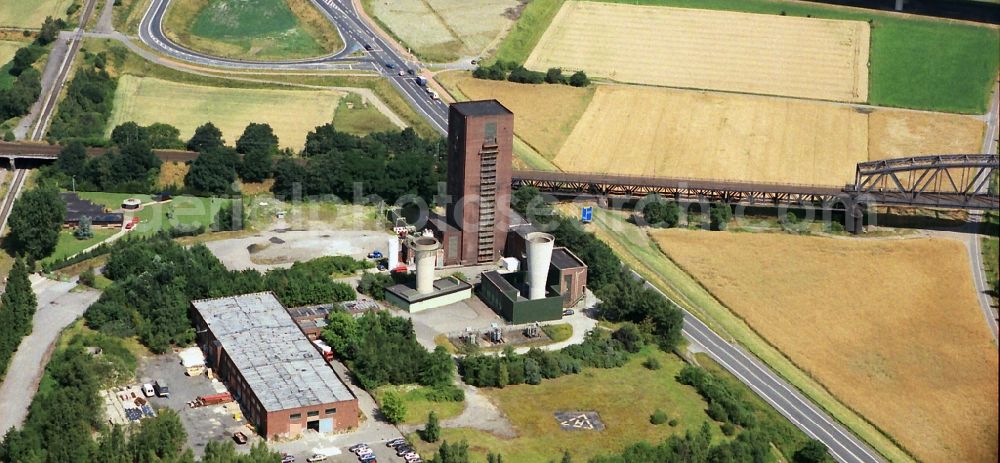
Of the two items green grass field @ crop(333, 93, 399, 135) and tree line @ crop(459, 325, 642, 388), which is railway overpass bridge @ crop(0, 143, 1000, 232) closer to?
green grass field @ crop(333, 93, 399, 135)

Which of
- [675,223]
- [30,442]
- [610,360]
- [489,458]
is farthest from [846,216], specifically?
[30,442]

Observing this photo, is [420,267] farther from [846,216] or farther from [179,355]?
[846,216]

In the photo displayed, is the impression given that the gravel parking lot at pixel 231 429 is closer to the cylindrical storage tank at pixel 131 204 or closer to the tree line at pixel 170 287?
the tree line at pixel 170 287

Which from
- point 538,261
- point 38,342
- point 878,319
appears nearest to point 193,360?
point 38,342

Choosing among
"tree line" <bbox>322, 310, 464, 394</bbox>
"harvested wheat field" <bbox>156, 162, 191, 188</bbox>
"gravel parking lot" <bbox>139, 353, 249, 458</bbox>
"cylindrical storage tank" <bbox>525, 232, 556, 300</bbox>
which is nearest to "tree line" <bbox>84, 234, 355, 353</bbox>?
"gravel parking lot" <bbox>139, 353, 249, 458</bbox>

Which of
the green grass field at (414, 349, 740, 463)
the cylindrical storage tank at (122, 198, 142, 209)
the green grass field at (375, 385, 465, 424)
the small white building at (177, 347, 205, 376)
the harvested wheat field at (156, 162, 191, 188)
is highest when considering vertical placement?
the harvested wheat field at (156, 162, 191, 188)

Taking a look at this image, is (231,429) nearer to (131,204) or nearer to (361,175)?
(131,204)

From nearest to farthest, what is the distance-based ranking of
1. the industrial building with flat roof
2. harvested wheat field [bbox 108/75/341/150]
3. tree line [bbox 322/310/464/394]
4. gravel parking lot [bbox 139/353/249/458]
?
gravel parking lot [bbox 139/353/249/458] < the industrial building with flat roof < tree line [bbox 322/310/464/394] < harvested wheat field [bbox 108/75/341/150]

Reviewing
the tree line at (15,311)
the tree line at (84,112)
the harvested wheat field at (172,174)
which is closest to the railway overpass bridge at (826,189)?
the harvested wheat field at (172,174)
